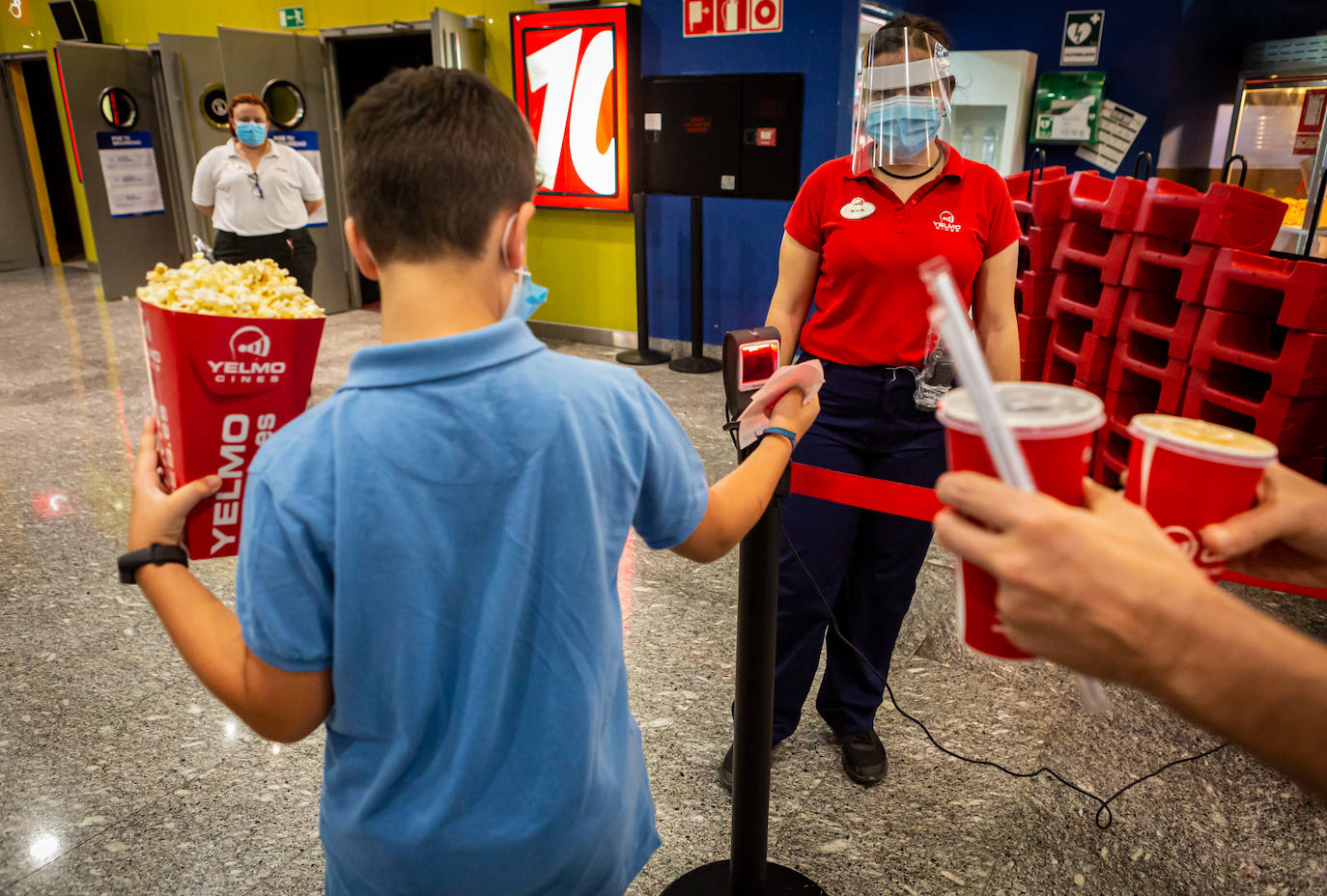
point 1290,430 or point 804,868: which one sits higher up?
point 1290,430

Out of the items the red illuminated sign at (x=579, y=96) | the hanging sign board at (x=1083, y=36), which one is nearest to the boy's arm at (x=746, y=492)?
→ the red illuminated sign at (x=579, y=96)

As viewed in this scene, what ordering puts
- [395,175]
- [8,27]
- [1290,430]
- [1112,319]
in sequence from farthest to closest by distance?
[8,27] → [1112,319] → [1290,430] → [395,175]

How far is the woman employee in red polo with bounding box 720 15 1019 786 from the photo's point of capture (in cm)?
191

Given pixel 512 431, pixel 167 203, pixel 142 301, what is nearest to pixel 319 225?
pixel 167 203

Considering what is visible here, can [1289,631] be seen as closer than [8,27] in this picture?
Yes

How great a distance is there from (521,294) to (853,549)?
136cm

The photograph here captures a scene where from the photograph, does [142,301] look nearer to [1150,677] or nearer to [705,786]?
[1150,677]

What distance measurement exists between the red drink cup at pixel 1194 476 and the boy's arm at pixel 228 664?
77 centimetres

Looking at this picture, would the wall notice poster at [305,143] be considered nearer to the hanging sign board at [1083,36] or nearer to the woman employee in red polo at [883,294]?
the hanging sign board at [1083,36]

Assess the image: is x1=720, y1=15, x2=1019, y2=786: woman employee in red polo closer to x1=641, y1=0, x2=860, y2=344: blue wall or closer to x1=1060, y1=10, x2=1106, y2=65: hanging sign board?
x1=641, y1=0, x2=860, y2=344: blue wall

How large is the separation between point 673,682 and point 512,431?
188 cm

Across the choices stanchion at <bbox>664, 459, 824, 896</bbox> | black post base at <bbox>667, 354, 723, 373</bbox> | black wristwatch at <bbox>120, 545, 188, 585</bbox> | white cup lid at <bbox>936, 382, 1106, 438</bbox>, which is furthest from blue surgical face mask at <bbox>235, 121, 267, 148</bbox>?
white cup lid at <bbox>936, 382, 1106, 438</bbox>

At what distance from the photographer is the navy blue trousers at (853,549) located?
6.41 ft

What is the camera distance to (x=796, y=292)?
2.07m
